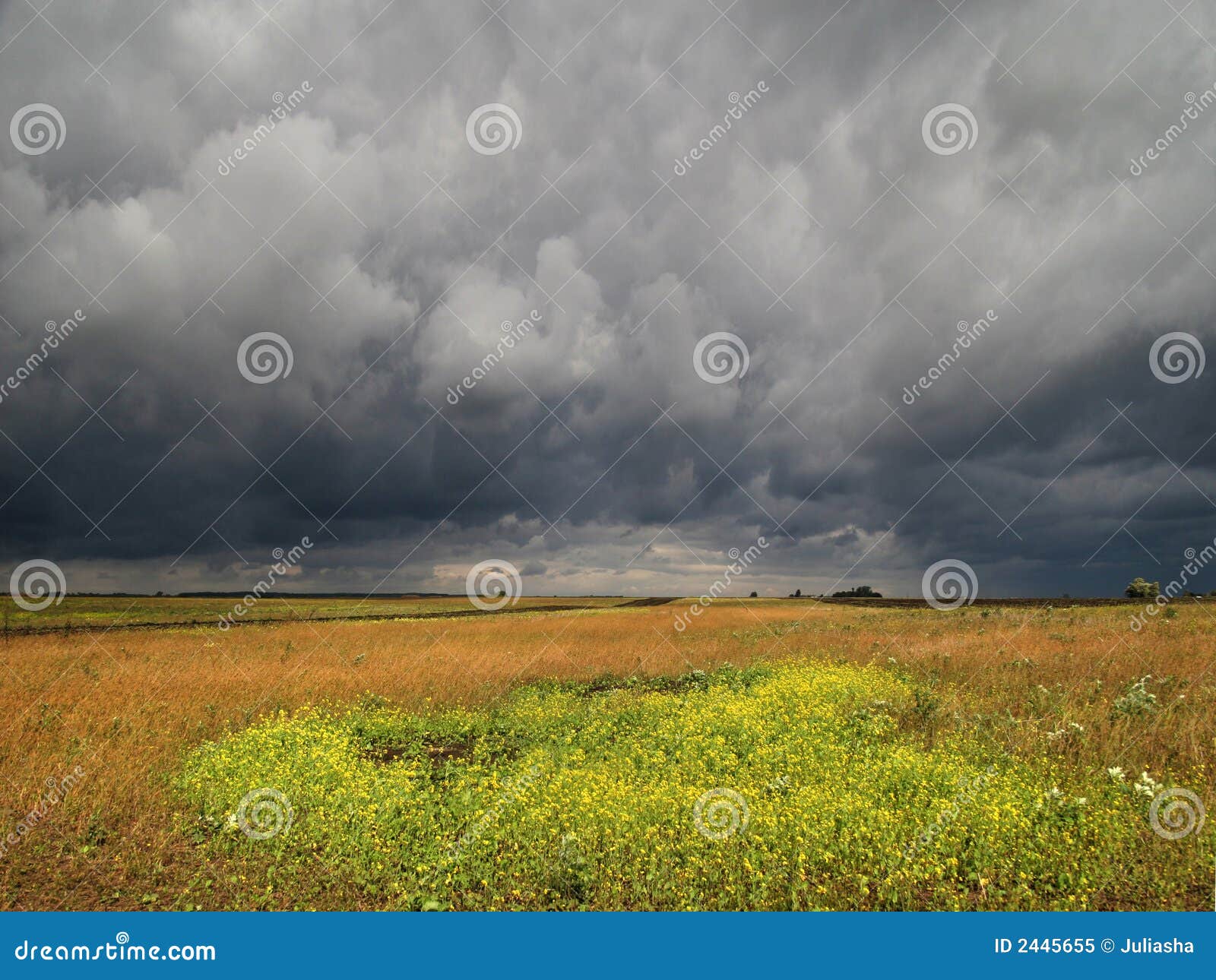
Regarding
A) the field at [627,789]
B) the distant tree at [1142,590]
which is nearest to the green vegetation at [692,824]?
the field at [627,789]

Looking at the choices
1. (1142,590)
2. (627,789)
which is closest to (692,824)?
(627,789)

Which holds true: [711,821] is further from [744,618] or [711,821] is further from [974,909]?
[744,618]

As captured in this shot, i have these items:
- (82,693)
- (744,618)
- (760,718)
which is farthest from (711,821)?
(744,618)

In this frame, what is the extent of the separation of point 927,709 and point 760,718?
3.40 meters

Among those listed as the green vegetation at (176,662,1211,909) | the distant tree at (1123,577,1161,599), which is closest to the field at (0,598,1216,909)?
the green vegetation at (176,662,1211,909)

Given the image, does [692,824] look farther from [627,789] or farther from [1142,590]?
[1142,590]

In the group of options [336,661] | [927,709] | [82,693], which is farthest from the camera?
[336,661]

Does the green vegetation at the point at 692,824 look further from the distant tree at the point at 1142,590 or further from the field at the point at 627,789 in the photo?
the distant tree at the point at 1142,590

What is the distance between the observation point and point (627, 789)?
8.31 m

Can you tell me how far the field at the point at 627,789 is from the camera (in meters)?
6.48

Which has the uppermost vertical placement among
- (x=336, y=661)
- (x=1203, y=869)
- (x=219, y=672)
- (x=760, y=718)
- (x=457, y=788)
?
(x=336, y=661)

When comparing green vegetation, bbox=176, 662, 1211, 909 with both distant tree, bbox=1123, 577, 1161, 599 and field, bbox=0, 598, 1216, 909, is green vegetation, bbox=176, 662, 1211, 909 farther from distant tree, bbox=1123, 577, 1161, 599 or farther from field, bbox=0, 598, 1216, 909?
distant tree, bbox=1123, 577, 1161, 599

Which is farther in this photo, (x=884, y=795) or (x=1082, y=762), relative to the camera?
(x=1082, y=762)

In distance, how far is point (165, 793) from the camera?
8844 millimetres
